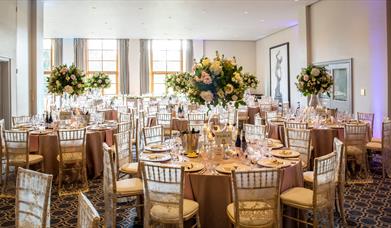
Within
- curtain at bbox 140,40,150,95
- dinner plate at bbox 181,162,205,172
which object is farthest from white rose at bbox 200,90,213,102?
curtain at bbox 140,40,150,95

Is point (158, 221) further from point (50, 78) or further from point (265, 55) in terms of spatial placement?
point (265, 55)

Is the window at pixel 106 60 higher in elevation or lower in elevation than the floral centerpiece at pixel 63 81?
higher

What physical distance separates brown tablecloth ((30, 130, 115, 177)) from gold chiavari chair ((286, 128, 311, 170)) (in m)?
3.45

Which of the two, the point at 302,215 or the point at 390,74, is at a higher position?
the point at 390,74

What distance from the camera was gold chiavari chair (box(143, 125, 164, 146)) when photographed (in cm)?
531

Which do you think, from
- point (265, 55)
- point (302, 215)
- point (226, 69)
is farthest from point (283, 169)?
point (265, 55)

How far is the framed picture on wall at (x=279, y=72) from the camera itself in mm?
15594

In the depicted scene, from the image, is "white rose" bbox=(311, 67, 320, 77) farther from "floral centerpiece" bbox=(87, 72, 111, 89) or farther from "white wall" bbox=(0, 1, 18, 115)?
"floral centerpiece" bbox=(87, 72, 111, 89)

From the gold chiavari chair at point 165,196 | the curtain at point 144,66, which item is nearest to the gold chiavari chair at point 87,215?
the gold chiavari chair at point 165,196

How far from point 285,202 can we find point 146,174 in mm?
1474

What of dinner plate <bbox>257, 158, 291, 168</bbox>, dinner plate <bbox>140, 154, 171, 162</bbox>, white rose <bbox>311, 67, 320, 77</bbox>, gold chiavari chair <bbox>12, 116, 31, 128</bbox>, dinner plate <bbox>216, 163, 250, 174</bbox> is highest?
white rose <bbox>311, 67, 320, 77</bbox>

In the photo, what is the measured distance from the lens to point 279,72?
16391mm

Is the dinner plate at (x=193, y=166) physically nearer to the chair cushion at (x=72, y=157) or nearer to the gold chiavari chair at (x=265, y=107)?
the chair cushion at (x=72, y=157)

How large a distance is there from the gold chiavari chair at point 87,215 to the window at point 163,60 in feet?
55.7
